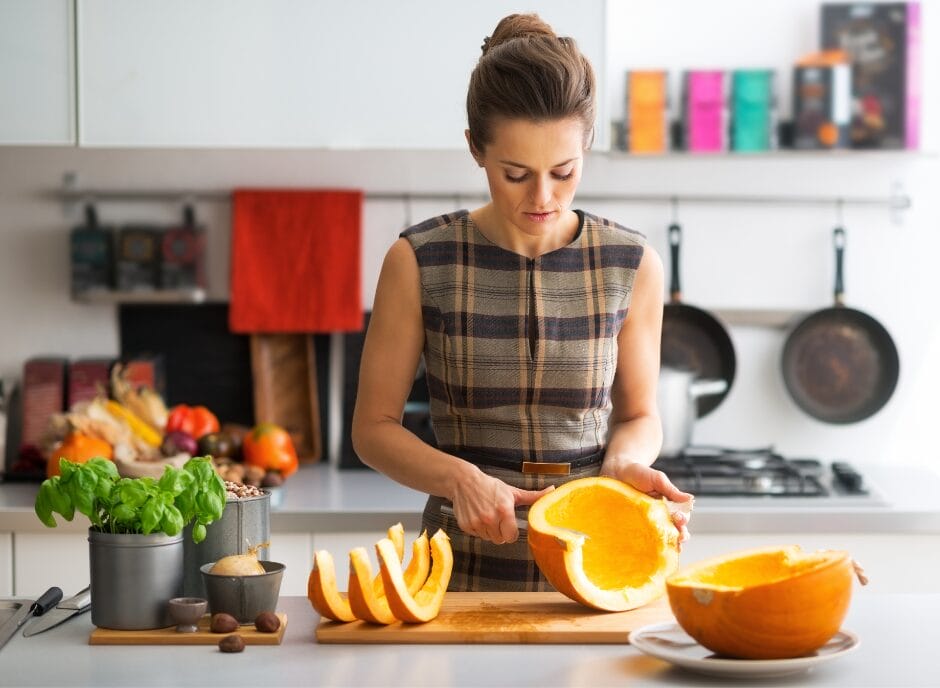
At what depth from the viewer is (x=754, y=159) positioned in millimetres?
3049

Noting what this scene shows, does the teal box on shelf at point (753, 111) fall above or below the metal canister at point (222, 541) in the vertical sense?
above

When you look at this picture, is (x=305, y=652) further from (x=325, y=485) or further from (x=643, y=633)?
(x=325, y=485)

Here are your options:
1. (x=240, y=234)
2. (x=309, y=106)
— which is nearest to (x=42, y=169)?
(x=240, y=234)

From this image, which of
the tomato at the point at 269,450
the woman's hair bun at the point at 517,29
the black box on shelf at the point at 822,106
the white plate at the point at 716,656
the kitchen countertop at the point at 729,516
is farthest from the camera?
the black box on shelf at the point at 822,106

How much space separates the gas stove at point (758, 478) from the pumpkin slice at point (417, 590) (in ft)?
4.10

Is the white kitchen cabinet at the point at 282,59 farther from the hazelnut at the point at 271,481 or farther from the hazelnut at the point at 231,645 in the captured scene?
the hazelnut at the point at 231,645

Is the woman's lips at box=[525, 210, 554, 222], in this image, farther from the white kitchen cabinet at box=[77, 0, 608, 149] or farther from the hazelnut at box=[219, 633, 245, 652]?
the white kitchen cabinet at box=[77, 0, 608, 149]

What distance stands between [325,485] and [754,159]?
50.1 inches

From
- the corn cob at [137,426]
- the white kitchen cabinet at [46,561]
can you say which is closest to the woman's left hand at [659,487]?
the white kitchen cabinet at [46,561]

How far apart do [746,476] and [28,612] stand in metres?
1.66

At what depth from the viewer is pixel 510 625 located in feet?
4.60

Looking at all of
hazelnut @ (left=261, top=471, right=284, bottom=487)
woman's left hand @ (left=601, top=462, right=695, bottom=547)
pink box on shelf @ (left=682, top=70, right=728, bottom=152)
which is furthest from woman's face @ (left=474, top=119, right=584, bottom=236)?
pink box on shelf @ (left=682, top=70, right=728, bottom=152)

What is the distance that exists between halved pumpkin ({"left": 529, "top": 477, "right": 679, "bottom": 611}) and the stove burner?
108 centimetres

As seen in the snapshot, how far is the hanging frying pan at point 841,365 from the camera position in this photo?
10.00ft
